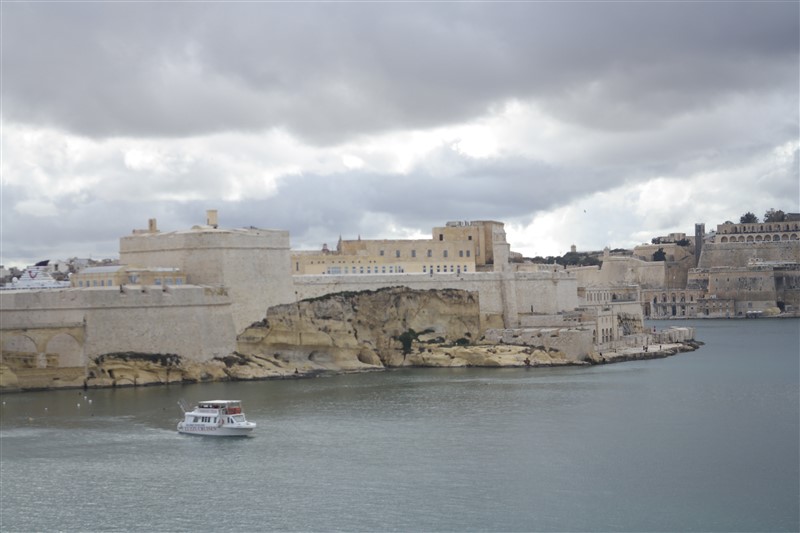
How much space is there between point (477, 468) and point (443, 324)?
18.9m

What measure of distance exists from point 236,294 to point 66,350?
219 inches

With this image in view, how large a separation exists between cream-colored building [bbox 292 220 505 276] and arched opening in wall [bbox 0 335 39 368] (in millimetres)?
11079

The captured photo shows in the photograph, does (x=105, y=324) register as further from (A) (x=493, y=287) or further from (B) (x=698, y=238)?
(B) (x=698, y=238)

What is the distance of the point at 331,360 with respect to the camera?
36938 millimetres

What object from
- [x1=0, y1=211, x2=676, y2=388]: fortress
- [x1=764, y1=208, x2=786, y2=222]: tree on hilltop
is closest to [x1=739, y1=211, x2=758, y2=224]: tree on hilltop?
[x1=764, y1=208, x2=786, y2=222]: tree on hilltop

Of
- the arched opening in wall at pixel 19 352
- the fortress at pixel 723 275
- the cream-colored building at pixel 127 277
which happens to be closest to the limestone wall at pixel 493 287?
the cream-colored building at pixel 127 277

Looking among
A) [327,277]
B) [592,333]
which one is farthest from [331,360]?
[592,333]

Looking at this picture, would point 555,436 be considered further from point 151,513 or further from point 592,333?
point 592,333

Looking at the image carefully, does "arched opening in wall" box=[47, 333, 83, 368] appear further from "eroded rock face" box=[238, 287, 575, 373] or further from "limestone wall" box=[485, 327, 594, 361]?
"limestone wall" box=[485, 327, 594, 361]

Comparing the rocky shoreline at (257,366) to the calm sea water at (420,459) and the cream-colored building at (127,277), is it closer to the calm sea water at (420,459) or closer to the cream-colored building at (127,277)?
the calm sea water at (420,459)

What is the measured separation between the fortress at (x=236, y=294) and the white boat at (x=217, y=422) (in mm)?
7864

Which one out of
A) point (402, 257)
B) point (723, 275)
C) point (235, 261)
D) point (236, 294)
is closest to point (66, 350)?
point (236, 294)

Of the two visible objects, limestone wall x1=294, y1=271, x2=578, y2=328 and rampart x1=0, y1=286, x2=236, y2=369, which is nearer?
rampart x1=0, y1=286, x2=236, y2=369

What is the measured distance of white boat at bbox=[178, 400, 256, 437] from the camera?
25016mm
